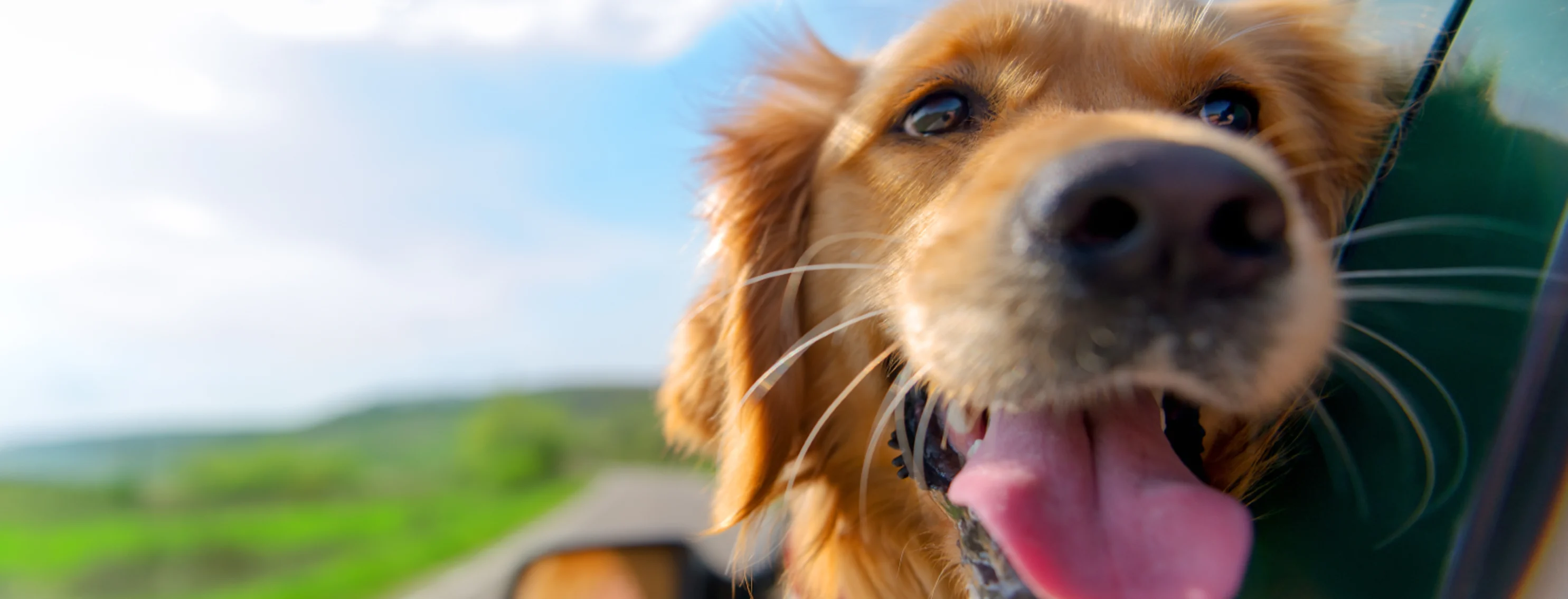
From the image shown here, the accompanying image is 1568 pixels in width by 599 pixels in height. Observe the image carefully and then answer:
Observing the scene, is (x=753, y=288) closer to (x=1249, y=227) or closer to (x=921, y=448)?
(x=921, y=448)

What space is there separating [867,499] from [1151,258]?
1.41 meters

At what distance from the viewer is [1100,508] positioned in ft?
5.51

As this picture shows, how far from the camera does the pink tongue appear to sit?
1538mm

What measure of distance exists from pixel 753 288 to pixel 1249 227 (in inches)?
58.6

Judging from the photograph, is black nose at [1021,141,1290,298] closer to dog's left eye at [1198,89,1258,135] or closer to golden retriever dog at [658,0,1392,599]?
golden retriever dog at [658,0,1392,599]

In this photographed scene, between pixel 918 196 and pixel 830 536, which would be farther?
pixel 830 536

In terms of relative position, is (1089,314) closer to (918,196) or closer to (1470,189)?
(1470,189)

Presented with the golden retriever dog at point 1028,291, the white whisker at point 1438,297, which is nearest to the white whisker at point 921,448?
the golden retriever dog at point 1028,291

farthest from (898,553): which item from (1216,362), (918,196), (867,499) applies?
(1216,362)

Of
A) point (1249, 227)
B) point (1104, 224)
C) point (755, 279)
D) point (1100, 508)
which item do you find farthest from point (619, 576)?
point (1249, 227)

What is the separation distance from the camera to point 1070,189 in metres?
1.33

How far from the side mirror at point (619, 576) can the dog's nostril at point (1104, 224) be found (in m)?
1.75

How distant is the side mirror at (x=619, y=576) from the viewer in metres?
2.74

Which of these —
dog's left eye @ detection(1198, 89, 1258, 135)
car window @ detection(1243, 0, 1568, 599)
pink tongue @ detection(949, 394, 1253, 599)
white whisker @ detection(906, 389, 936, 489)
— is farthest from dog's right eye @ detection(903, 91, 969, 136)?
car window @ detection(1243, 0, 1568, 599)
